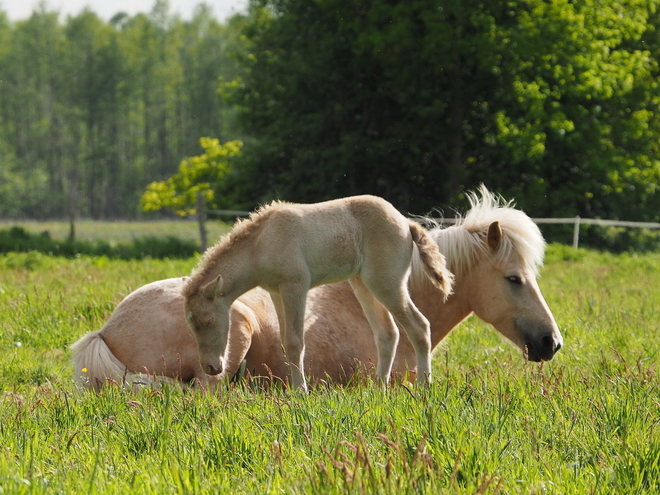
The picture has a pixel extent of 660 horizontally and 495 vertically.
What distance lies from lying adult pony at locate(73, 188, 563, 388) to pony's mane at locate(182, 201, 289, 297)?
77cm

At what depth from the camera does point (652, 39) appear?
26.3 m

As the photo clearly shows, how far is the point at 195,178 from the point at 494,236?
32.2m

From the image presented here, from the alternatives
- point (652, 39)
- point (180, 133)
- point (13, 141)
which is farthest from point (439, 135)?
point (13, 141)

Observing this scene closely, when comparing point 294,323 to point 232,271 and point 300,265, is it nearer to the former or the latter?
point 300,265

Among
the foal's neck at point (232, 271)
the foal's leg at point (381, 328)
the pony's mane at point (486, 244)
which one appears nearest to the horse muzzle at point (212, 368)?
the foal's neck at point (232, 271)

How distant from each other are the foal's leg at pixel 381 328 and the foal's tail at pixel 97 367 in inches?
56.4

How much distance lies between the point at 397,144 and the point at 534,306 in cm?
1917

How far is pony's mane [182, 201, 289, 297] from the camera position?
4.28m

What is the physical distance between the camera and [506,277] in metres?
5.43

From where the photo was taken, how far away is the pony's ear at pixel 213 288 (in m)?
4.15

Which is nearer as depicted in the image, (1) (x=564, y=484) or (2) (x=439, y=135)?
(1) (x=564, y=484)

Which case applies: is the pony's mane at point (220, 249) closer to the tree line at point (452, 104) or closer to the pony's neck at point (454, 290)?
the pony's neck at point (454, 290)

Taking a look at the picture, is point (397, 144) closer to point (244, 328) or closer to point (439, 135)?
point (439, 135)

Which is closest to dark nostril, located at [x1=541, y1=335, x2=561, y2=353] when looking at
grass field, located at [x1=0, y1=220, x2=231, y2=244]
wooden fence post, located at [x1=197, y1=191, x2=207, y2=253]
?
wooden fence post, located at [x1=197, y1=191, x2=207, y2=253]
